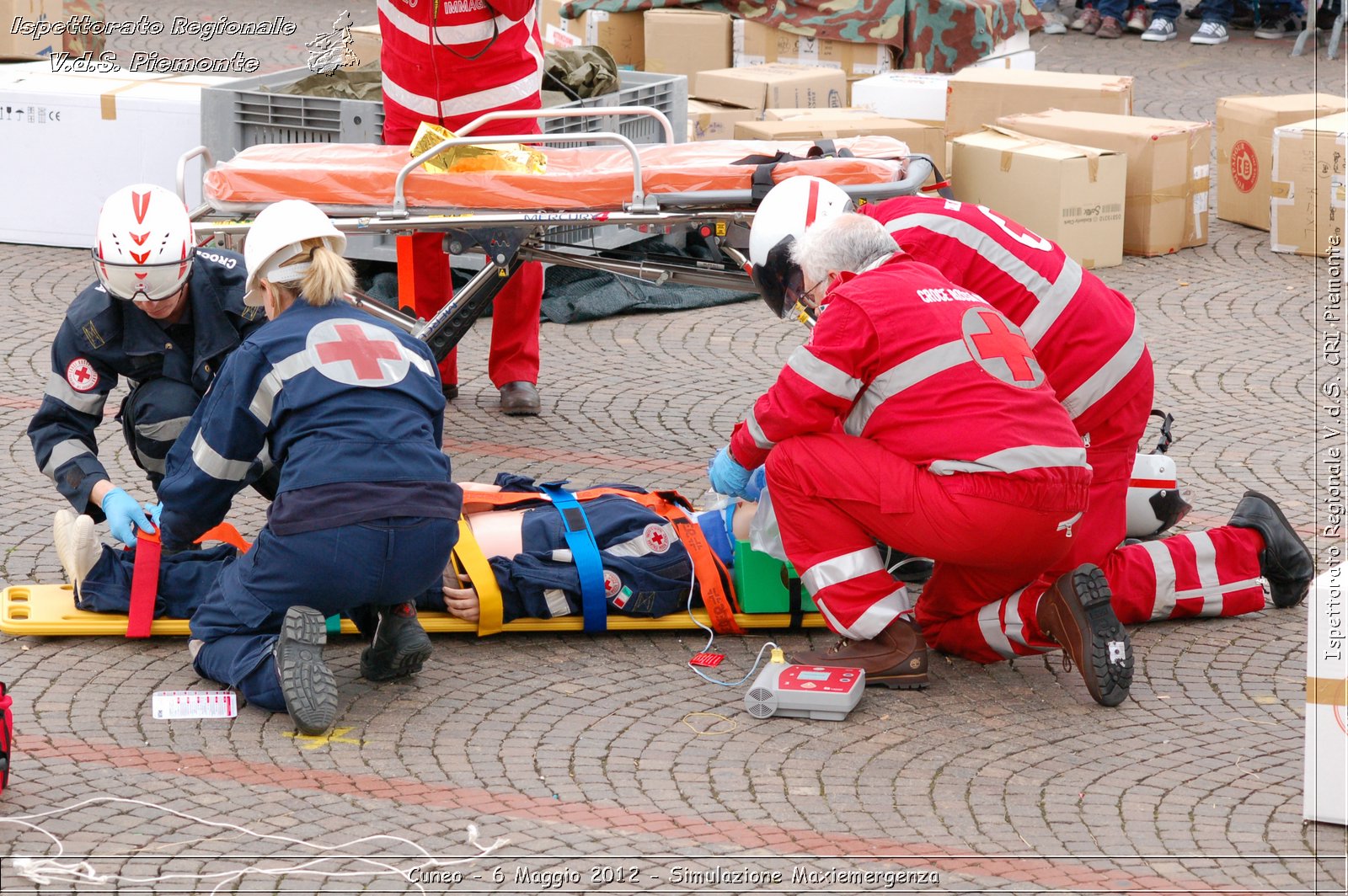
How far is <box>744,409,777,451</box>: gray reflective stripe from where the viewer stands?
14.4ft

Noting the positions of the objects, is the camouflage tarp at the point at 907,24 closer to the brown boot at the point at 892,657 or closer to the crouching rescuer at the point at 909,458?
the crouching rescuer at the point at 909,458

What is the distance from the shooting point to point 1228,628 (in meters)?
4.86

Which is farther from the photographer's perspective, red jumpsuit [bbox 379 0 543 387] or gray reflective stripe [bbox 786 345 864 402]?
red jumpsuit [bbox 379 0 543 387]

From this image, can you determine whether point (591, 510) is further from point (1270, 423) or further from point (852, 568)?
point (1270, 423)

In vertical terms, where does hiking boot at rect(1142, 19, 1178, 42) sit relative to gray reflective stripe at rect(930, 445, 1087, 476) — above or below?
above

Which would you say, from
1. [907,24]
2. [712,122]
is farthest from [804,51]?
[712,122]

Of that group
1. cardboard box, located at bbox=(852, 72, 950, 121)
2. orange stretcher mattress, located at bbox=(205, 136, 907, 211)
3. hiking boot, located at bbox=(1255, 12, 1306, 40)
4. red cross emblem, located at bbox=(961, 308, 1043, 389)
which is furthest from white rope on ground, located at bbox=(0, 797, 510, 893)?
hiking boot, located at bbox=(1255, 12, 1306, 40)

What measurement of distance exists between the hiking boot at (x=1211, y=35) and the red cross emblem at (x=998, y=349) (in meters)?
11.2

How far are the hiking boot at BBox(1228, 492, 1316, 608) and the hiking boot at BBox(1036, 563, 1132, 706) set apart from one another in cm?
83

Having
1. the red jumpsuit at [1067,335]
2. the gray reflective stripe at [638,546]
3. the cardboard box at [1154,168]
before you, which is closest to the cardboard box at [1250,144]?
the cardboard box at [1154,168]

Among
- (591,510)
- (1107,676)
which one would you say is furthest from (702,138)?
(1107,676)

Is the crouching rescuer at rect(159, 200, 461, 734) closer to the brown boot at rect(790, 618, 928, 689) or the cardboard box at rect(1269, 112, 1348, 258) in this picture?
the brown boot at rect(790, 618, 928, 689)

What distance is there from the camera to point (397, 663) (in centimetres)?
433

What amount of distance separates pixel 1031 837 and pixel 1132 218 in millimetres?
5949
